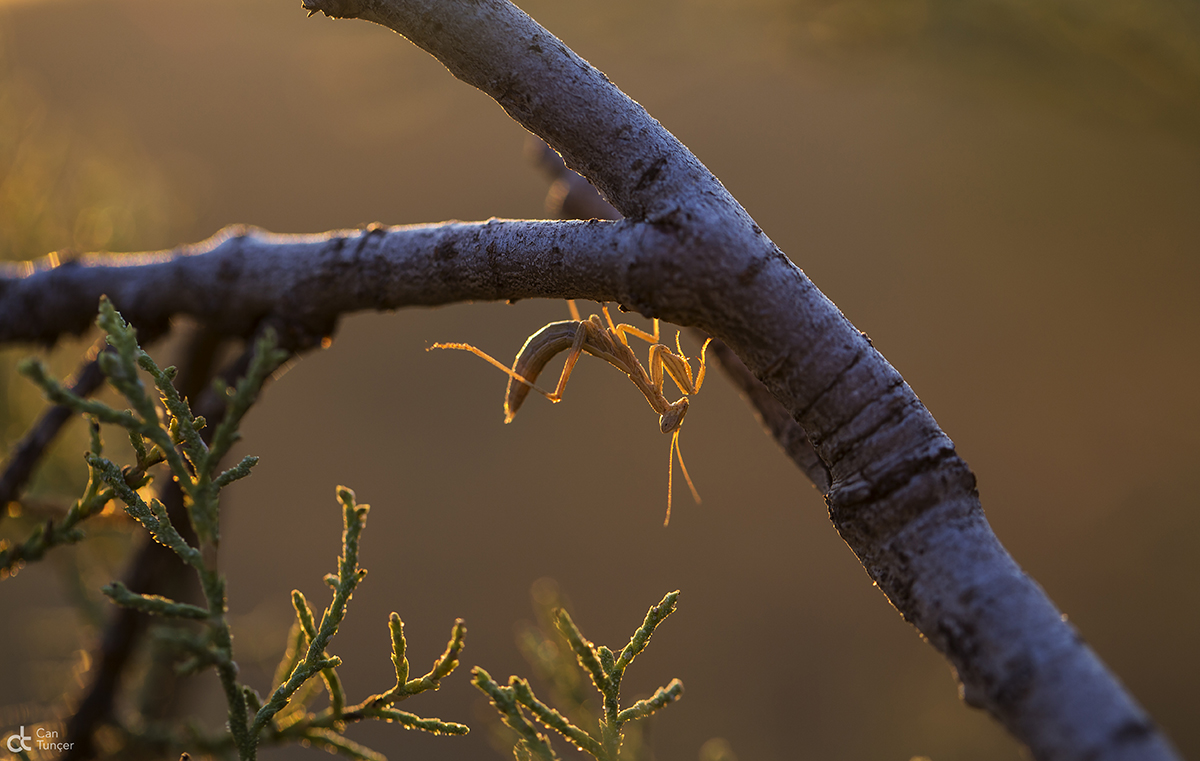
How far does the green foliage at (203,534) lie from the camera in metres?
0.87

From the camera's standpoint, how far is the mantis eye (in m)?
2.01

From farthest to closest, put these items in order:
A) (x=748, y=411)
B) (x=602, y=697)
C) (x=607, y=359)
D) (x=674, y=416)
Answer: (x=748, y=411), (x=674, y=416), (x=607, y=359), (x=602, y=697)

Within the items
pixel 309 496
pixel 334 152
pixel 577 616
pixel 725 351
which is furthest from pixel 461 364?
pixel 725 351

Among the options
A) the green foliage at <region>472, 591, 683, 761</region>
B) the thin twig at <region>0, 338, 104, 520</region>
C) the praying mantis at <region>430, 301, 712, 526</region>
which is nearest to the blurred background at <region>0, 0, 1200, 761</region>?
the thin twig at <region>0, 338, 104, 520</region>

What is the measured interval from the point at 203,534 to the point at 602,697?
74 centimetres

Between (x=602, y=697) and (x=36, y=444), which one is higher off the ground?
(x=36, y=444)

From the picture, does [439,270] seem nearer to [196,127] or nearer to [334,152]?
[334,152]

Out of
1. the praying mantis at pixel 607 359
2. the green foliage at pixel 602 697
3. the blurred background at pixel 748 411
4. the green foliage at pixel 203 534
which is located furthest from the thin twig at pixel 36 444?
the blurred background at pixel 748 411

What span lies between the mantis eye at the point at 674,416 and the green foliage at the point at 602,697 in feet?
2.73

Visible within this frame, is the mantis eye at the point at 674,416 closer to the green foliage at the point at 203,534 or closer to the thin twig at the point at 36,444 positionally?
the green foliage at the point at 203,534

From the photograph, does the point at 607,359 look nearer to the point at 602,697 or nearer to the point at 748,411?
the point at 602,697

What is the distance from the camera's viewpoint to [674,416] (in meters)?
2.02

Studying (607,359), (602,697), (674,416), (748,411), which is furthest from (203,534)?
(748,411)

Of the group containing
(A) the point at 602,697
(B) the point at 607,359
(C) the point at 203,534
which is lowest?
(A) the point at 602,697
